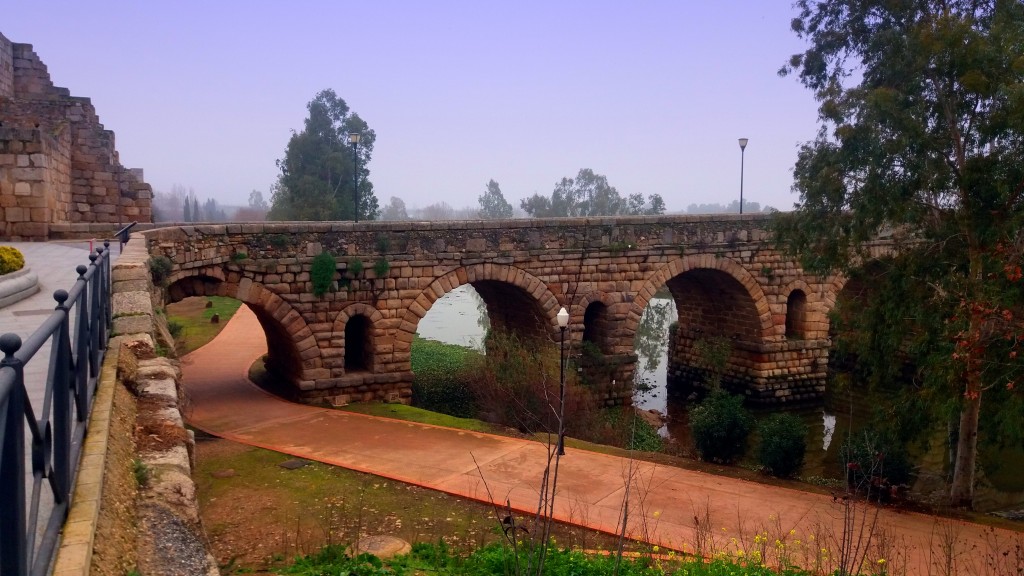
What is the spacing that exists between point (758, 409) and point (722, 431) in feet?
24.1

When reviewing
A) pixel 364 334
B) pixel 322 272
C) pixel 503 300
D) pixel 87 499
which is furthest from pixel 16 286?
pixel 503 300

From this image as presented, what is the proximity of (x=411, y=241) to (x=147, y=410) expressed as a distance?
1021 cm

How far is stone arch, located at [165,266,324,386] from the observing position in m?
12.6

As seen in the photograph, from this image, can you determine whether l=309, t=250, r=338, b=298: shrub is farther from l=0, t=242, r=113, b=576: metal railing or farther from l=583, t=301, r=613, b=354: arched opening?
l=0, t=242, r=113, b=576: metal railing

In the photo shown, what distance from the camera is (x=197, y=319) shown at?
949 inches

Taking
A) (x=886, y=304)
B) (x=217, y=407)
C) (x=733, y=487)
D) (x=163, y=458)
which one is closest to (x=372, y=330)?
(x=217, y=407)

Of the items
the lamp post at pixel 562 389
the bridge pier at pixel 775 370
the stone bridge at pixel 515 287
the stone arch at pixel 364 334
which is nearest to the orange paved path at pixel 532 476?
the lamp post at pixel 562 389

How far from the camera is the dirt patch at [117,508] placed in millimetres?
2465

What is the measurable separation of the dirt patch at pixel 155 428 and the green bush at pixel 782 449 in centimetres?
891

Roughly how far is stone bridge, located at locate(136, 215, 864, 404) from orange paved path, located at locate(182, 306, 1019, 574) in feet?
5.19

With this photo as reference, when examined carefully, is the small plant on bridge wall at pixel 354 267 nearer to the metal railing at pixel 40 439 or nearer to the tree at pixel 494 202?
the metal railing at pixel 40 439

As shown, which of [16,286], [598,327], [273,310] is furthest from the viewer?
[598,327]

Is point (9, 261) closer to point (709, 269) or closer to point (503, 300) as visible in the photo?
point (503, 300)

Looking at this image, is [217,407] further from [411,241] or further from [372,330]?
[411,241]
